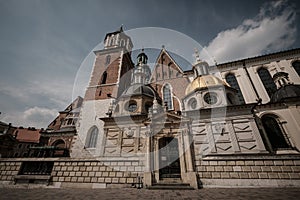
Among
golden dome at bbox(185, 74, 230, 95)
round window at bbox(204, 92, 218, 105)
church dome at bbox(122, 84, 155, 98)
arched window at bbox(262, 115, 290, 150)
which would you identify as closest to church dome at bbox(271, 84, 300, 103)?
arched window at bbox(262, 115, 290, 150)

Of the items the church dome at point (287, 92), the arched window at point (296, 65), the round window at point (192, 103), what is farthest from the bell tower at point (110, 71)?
the arched window at point (296, 65)

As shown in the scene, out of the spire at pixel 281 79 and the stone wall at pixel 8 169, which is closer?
the stone wall at pixel 8 169

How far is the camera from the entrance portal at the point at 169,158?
8.83 metres

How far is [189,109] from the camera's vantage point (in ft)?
47.4

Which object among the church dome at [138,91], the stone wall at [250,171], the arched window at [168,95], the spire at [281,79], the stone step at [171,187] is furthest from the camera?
the arched window at [168,95]

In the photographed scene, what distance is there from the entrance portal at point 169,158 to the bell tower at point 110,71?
10673mm

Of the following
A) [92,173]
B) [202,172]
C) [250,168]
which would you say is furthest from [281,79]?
[92,173]

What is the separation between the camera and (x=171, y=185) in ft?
25.3

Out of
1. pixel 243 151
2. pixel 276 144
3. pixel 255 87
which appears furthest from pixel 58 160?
pixel 255 87

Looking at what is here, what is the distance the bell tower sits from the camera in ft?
63.3

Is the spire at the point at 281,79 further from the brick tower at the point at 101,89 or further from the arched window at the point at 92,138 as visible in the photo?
the arched window at the point at 92,138

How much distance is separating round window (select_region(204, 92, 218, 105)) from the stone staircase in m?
8.37

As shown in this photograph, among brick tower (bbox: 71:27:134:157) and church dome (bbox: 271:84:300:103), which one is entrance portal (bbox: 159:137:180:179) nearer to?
brick tower (bbox: 71:27:134:157)

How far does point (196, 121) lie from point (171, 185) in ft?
21.7
